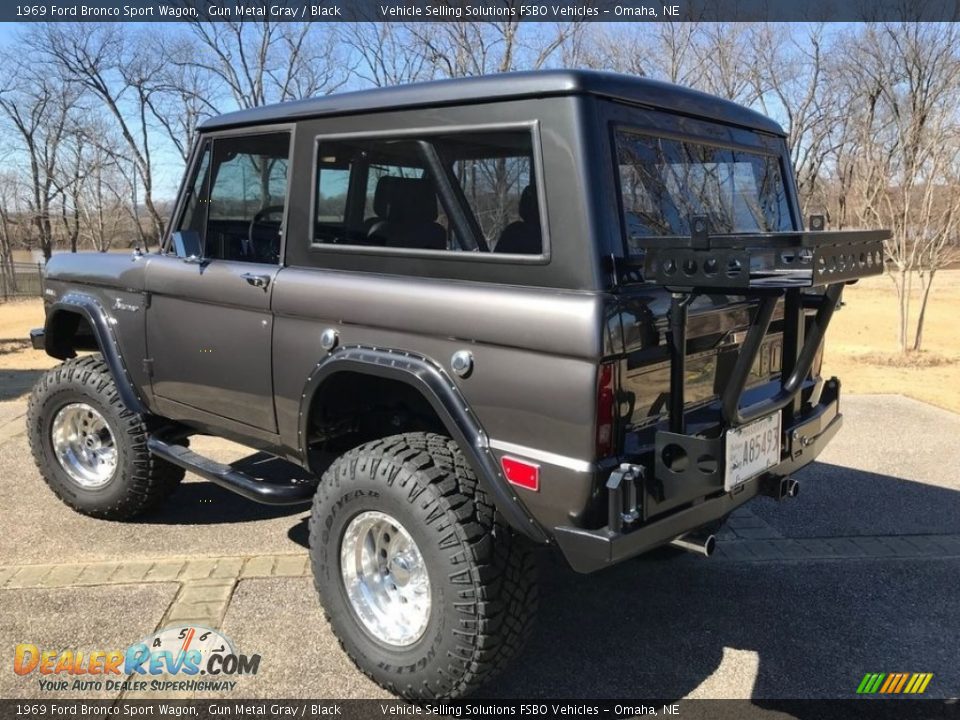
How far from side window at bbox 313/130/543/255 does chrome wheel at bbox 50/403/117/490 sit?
211 centimetres

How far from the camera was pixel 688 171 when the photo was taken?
292cm

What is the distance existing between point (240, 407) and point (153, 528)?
131 cm

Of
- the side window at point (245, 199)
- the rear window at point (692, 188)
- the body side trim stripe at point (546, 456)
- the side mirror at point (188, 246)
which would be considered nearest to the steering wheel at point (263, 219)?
the side window at point (245, 199)

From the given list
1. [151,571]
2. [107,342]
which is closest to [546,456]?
[151,571]

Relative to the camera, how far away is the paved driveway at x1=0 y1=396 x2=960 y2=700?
2914 millimetres

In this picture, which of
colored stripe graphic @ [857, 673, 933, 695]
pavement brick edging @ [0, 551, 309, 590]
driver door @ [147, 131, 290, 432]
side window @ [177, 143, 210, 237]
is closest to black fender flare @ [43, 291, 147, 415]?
driver door @ [147, 131, 290, 432]

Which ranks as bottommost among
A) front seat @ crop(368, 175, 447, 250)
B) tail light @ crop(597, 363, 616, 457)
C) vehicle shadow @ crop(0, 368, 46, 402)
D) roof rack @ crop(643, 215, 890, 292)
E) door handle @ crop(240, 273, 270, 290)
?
vehicle shadow @ crop(0, 368, 46, 402)

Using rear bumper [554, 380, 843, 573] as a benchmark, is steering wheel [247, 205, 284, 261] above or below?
above

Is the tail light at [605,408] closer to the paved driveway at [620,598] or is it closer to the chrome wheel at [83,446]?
the paved driveway at [620,598]

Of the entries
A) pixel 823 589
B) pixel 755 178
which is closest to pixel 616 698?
pixel 823 589

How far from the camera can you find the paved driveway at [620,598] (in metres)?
2.91

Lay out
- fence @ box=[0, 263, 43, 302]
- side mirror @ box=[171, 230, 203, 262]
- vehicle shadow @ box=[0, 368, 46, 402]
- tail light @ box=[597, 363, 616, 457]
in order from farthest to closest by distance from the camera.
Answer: fence @ box=[0, 263, 43, 302] < vehicle shadow @ box=[0, 368, 46, 402] < side mirror @ box=[171, 230, 203, 262] < tail light @ box=[597, 363, 616, 457]

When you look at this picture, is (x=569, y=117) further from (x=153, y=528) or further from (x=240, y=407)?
(x=153, y=528)

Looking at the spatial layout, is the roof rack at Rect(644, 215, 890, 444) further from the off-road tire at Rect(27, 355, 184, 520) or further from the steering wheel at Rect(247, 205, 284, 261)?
the off-road tire at Rect(27, 355, 184, 520)
